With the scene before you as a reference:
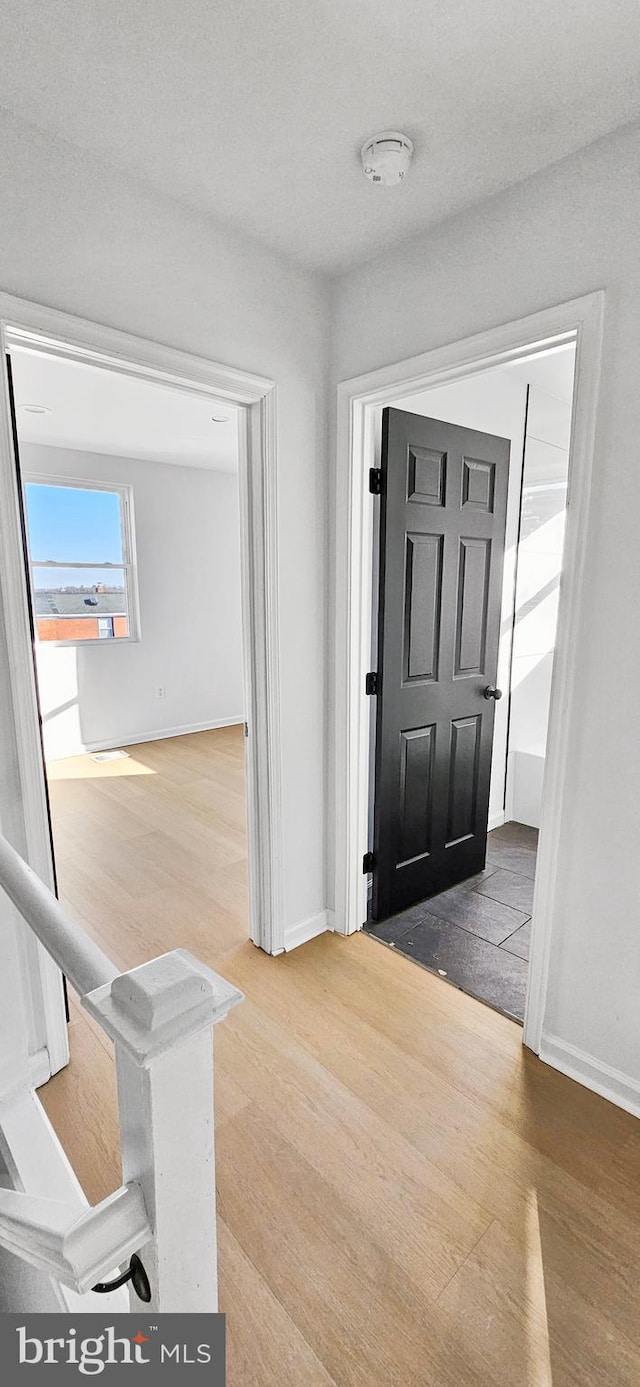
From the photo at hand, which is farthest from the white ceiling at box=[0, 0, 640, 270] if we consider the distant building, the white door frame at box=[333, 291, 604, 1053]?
the distant building

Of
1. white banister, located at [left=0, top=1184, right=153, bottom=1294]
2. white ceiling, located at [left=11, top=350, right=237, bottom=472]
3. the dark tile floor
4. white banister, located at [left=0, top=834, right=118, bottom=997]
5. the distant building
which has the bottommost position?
the dark tile floor

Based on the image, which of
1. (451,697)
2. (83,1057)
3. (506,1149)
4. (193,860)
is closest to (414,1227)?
(506,1149)

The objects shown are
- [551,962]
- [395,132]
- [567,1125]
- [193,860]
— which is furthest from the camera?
[193,860]

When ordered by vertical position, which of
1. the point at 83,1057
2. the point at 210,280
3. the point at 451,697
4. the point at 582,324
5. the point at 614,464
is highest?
the point at 210,280

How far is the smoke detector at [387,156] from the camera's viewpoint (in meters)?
1.52

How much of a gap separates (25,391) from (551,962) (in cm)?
391

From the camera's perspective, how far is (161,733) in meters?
6.04

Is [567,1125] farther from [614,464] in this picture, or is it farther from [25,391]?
[25,391]

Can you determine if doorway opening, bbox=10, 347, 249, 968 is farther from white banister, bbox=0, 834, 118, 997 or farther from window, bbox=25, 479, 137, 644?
white banister, bbox=0, 834, 118, 997

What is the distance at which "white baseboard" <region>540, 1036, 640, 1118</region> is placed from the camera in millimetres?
1729

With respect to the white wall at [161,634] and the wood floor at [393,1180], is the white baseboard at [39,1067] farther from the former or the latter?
the white wall at [161,634]

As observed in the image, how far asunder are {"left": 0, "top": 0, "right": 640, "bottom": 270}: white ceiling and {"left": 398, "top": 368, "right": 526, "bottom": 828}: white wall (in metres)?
1.02

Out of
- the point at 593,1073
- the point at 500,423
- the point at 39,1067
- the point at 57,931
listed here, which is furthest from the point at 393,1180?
the point at 500,423

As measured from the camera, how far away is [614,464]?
1.58 metres
